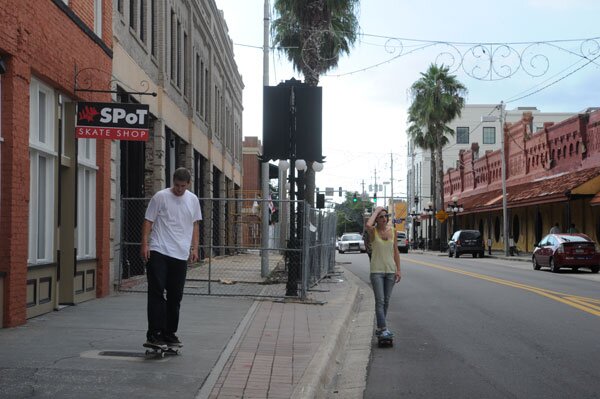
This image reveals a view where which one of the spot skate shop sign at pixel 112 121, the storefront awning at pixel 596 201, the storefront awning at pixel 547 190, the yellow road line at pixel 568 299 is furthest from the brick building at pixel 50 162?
the storefront awning at pixel 547 190

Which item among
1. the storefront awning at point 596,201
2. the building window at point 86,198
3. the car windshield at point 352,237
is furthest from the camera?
the car windshield at point 352,237

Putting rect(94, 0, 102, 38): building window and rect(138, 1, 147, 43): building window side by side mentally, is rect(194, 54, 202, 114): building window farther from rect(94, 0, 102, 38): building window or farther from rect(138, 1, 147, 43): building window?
rect(94, 0, 102, 38): building window

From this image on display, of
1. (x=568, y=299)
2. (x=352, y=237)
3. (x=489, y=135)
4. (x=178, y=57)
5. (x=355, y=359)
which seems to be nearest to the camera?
(x=355, y=359)

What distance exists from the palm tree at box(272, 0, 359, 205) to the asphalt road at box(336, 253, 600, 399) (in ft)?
30.2

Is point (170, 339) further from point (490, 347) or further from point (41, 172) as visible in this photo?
point (41, 172)

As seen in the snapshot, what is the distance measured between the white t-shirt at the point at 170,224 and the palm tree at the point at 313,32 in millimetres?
14884

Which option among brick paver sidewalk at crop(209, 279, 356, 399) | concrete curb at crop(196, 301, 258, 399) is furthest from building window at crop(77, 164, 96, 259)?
concrete curb at crop(196, 301, 258, 399)

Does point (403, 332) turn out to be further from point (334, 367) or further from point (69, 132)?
point (69, 132)

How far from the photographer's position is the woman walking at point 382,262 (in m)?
9.27

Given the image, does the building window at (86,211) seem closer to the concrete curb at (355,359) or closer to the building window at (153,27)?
the concrete curb at (355,359)

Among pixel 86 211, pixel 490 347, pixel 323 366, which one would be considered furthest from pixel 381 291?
pixel 86 211

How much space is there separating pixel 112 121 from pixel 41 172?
53.6 inches

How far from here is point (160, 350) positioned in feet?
23.8

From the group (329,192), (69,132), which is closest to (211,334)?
(69,132)
